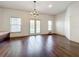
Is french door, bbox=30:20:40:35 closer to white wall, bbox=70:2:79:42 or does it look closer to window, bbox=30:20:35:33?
window, bbox=30:20:35:33

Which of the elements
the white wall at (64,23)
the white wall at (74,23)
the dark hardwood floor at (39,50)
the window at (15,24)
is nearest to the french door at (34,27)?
the window at (15,24)

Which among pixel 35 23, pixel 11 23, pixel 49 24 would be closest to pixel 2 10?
pixel 11 23

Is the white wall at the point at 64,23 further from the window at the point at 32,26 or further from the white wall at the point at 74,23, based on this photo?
the window at the point at 32,26

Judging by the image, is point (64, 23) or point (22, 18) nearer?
point (22, 18)

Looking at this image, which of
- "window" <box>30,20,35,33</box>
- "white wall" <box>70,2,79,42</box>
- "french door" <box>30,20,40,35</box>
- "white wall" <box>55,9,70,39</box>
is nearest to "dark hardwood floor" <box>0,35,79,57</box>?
"white wall" <box>70,2,79,42</box>

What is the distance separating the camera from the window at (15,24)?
10.4m

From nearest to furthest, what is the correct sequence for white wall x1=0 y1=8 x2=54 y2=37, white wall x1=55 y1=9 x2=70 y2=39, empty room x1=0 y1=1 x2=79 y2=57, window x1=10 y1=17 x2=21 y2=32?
empty room x1=0 y1=1 x2=79 y2=57
white wall x1=55 y1=9 x2=70 y2=39
white wall x1=0 y1=8 x2=54 y2=37
window x1=10 y1=17 x2=21 y2=32

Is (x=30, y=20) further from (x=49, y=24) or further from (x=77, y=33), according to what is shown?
(x=77, y=33)

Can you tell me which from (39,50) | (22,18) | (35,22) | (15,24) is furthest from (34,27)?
(39,50)

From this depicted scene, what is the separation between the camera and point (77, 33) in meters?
7.14

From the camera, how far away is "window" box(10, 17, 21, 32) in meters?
10.4

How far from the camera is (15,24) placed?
10680mm

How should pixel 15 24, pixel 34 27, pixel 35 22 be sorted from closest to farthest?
pixel 15 24, pixel 34 27, pixel 35 22

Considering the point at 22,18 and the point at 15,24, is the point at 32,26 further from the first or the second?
the point at 15,24
